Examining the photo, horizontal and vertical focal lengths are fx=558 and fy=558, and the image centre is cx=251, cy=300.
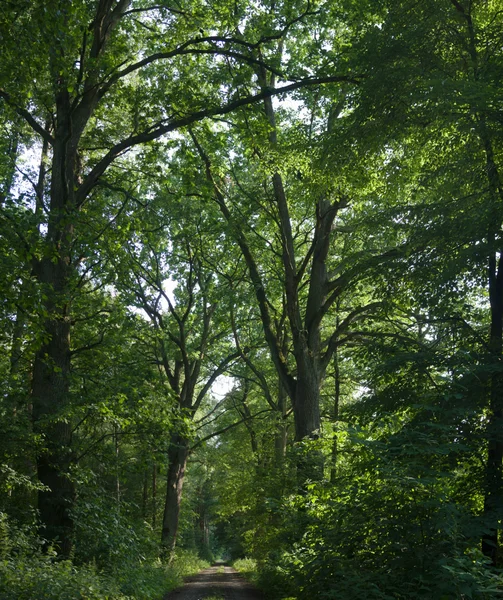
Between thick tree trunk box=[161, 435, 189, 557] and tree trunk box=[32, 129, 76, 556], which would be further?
thick tree trunk box=[161, 435, 189, 557]

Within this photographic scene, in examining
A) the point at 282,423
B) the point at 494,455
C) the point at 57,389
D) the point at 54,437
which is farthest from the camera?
the point at 282,423

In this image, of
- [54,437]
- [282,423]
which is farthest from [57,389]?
[282,423]

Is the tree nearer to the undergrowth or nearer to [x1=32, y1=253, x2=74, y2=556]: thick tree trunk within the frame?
[x1=32, y1=253, x2=74, y2=556]: thick tree trunk

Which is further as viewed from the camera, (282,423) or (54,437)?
(282,423)

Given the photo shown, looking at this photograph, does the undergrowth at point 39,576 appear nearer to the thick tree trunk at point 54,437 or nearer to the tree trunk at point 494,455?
the thick tree trunk at point 54,437

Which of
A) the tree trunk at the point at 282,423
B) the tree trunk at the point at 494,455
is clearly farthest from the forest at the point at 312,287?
the tree trunk at the point at 282,423

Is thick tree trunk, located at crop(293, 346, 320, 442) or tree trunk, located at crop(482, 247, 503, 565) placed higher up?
thick tree trunk, located at crop(293, 346, 320, 442)

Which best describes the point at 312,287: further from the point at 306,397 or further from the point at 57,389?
the point at 57,389

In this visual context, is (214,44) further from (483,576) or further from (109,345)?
(483,576)

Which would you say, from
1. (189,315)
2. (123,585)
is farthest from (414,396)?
(189,315)

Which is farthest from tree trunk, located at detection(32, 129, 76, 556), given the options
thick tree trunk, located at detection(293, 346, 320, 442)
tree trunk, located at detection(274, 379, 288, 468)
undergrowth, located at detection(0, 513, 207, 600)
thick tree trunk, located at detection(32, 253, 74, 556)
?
tree trunk, located at detection(274, 379, 288, 468)

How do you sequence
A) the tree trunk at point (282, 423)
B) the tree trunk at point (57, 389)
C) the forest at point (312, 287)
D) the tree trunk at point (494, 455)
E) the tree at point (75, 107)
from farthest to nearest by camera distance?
the tree trunk at point (282, 423) < the tree trunk at point (57, 389) < the tree at point (75, 107) < the forest at point (312, 287) < the tree trunk at point (494, 455)

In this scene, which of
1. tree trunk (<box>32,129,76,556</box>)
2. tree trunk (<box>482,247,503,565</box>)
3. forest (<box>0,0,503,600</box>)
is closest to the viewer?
tree trunk (<box>482,247,503,565</box>)

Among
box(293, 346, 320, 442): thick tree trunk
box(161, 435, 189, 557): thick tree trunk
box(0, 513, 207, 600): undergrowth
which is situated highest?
box(293, 346, 320, 442): thick tree trunk
